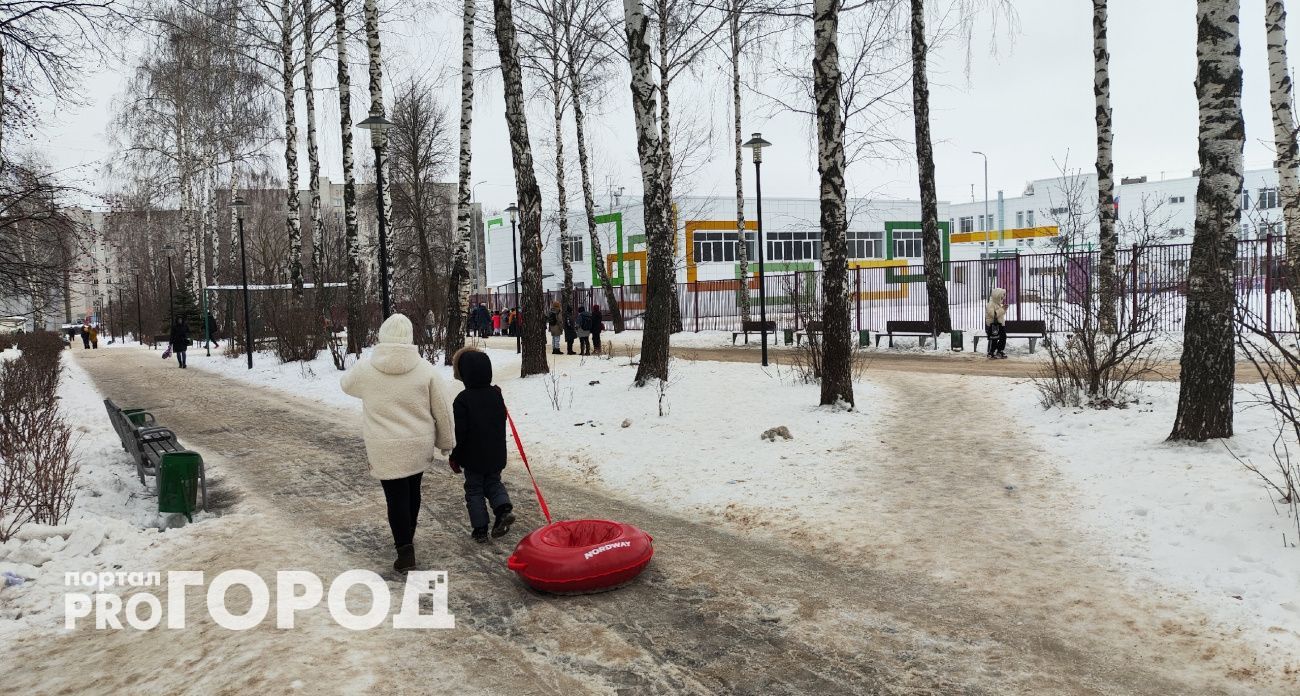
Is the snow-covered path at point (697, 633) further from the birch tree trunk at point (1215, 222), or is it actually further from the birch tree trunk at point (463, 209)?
the birch tree trunk at point (463, 209)

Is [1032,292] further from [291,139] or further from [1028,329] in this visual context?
[291,139]

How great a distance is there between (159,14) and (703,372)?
72.1ft

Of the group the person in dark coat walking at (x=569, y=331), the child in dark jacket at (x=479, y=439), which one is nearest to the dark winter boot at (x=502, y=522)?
the child in dark jacket at (x=479, y=439)

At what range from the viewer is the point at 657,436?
9.11 m

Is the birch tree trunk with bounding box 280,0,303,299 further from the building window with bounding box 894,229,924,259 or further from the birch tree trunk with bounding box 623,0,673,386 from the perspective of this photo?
the building window with bounding box 894,229,924,259

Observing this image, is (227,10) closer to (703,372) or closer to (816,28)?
(703,372)

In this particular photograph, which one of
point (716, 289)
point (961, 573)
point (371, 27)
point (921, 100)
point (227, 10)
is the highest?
point (227, 10)

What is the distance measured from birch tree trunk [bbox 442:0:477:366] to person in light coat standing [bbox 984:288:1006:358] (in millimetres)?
10627

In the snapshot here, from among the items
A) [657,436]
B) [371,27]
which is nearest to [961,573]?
[657,436]

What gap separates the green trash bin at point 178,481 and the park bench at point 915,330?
50.4ft

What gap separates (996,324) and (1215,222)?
9710 mm

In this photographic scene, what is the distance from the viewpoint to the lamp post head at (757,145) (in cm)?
1502

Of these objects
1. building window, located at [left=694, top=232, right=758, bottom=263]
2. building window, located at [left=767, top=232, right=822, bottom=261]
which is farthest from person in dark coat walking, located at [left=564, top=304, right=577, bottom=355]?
building window, located at [left=767, top=232, right=822, bottom=261]

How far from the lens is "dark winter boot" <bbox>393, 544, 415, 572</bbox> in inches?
203
